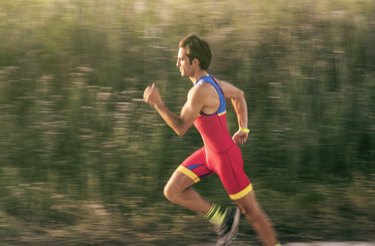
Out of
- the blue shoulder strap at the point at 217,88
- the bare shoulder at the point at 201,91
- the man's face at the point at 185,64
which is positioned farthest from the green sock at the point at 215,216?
the man's face at the point at 185,64

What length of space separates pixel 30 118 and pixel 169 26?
62.4 inches

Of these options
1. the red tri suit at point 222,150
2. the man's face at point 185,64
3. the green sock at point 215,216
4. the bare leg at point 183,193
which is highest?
the man's face at point 185,64

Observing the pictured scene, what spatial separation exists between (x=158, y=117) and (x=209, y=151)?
5.33 feet

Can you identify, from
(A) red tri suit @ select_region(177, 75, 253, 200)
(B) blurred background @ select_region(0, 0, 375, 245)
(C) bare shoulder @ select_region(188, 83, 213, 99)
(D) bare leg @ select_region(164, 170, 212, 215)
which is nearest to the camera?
(C) bare shoulder @ select_region(188, 83, 213, 99)

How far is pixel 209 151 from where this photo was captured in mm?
5000

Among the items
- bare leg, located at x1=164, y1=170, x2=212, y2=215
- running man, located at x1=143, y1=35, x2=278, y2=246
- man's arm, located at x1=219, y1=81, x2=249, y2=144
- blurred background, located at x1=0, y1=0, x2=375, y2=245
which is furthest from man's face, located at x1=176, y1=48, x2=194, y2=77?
blurred background, located at x1=0, y1=0, x2=375, y2=245

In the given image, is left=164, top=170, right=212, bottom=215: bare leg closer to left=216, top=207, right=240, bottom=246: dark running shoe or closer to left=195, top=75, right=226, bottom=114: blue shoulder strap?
left=216, top=207, right=240, bottom=246: dark running shoe

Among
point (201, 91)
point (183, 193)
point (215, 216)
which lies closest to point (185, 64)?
point (201, 91)

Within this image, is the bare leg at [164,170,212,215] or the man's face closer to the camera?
the man's face

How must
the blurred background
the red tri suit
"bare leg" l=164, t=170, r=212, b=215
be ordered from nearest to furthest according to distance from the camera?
1. the red tri suit
2. "bare leg" l=164, t=170, r=212, b=215
3. the blurred background

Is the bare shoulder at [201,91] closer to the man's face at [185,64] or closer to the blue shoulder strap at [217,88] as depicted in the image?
the blue shoulder strap at [217,88]

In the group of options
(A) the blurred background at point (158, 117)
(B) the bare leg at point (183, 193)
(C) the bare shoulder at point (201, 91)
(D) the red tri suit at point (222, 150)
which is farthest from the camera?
(A) the blurred background at point (158, 117)

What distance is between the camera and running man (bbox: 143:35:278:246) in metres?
4.81

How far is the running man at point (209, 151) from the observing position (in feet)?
15.8
